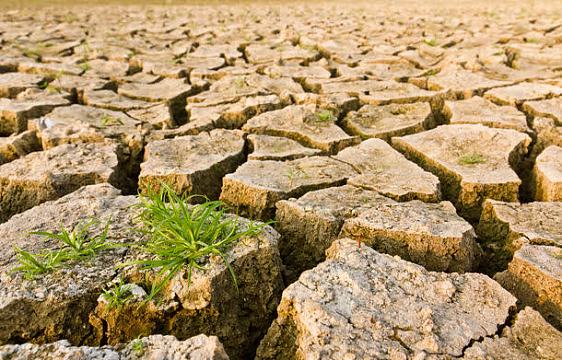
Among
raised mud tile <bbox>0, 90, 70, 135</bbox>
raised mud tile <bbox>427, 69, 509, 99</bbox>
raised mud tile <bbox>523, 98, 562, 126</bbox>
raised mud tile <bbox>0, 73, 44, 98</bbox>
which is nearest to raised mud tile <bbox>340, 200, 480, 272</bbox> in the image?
raised mud tile <bbox>523, 98, 562, 126</bbox>

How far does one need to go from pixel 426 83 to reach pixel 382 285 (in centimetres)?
232

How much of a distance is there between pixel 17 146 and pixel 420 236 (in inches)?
73.6

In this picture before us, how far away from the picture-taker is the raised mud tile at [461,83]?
2.85 m

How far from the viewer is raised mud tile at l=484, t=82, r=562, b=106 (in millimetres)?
2654

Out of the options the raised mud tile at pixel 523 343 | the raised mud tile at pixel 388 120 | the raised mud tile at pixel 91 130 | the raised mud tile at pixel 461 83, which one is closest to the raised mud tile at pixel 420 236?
the raised mud tile at pixel 523 343

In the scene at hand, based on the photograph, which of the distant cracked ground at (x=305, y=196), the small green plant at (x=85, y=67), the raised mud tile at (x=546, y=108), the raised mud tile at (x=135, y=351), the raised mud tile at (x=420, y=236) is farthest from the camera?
the small green plant at (x=85, y=67)

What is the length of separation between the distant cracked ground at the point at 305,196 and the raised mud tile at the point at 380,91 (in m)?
0.02

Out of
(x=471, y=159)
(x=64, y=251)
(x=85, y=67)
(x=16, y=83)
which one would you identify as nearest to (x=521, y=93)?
(x=471, y=159)

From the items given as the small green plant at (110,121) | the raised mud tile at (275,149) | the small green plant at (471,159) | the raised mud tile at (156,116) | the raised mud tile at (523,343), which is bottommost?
the raised mud tile at (156,116)

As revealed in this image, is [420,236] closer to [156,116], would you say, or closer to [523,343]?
[523,343]

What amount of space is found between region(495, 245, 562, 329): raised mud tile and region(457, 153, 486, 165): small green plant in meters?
0.62

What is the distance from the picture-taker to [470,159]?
188 centimetres

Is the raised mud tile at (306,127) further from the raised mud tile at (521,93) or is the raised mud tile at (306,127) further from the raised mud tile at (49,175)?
the raised mud tile at (521,93)

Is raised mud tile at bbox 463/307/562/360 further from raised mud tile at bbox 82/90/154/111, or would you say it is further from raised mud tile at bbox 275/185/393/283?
raised mud tile at bbox 82/90/154/111
